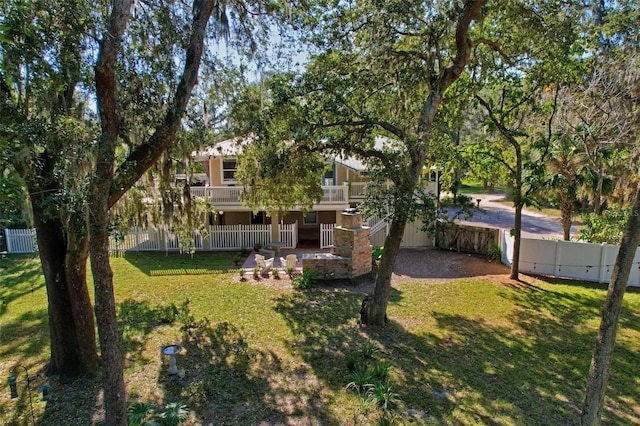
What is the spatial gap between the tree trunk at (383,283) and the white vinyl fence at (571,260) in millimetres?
7225

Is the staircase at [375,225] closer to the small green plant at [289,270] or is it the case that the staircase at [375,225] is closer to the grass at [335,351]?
the grass at [335,351]

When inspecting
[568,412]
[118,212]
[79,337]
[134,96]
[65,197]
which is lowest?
[568,412]

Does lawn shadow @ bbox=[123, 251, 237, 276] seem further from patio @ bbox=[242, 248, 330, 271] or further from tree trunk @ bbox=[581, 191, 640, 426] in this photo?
tree trunk @ bbox=[581, 191, 640, 426]

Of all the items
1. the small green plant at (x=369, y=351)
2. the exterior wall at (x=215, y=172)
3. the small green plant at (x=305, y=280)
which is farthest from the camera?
the exterior wall at (x=215, y=172)

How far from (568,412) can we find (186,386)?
19.6 ft

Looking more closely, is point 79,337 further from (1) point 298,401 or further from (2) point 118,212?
(1) point 298,401

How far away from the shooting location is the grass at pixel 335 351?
5.41m

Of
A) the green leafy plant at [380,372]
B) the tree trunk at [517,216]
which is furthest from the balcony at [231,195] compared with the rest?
the green leafy plant at [380,372]

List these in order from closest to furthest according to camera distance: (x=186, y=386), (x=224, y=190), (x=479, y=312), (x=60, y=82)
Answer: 1. (x=60, y=82)
2. (x=186, y=386)
3. (x=479, y=312)
4. (x=224, y=190)

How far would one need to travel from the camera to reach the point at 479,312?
9469 mm

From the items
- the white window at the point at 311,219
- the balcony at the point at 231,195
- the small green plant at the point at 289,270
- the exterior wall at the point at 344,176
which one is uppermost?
the exterior wall at the point at 344,176

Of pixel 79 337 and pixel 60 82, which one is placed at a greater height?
pixel 60 82

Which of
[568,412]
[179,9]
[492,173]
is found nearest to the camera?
[568,412]

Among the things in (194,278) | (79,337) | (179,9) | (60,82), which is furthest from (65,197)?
(194,278)
